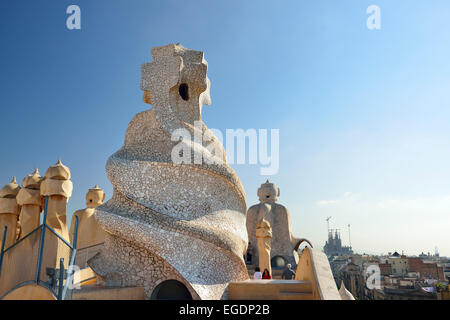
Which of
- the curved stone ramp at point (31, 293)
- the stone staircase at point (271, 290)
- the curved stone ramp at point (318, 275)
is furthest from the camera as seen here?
the stone staircase at point (271, 290)

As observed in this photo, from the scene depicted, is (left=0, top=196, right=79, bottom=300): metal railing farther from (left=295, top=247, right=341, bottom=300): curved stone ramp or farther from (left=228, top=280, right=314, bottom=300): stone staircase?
(left=295, top=247, right=341, bottom=300): curved stone ramp

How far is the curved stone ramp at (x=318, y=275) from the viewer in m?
4.72

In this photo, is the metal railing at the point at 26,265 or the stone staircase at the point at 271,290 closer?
the metal railing at the point at 26,265

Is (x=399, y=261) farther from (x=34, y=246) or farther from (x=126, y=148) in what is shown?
(x=34, y=246)

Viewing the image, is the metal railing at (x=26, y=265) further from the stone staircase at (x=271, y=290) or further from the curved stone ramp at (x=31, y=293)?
the stone staircase at (x=271, y=290)

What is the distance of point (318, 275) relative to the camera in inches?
199

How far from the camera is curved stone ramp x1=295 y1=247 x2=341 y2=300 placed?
4.72m

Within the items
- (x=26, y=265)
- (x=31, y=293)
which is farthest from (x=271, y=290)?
(x=26, y=265)

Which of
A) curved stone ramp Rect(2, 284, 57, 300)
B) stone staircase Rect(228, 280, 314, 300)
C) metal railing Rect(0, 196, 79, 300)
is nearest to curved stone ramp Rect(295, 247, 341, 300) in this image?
stone staircase Rect(228, 280, 314, 300)

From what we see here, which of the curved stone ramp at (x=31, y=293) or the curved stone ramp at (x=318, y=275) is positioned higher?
the curved stone ramp at (x=318, y=275)

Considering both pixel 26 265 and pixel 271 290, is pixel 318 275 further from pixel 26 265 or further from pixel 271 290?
pixel 26 265

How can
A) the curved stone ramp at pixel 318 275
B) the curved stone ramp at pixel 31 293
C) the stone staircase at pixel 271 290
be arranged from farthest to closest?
the stone staircase at pixel 271 290, the curved stone ramp at pixel 318 275, the curved stone ramp at pixel 31 293

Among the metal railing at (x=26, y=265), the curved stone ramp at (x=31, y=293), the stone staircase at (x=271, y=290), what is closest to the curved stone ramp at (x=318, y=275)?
the stone staircase at (x=271, y=290)
